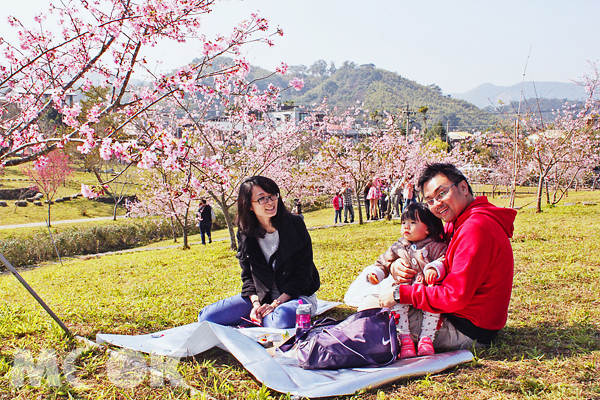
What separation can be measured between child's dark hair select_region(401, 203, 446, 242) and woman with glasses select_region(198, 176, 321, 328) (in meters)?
0.93

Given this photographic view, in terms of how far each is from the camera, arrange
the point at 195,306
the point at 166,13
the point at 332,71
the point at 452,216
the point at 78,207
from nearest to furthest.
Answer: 1. the point at 452,216
2. the point at 195,306
3. the point at 166,13
4. the point at 78,207
5. the point at 332,71

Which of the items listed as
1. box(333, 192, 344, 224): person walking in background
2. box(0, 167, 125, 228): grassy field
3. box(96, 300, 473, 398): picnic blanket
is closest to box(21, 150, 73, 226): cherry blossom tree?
box(0, 167, 125, 228): grassy field

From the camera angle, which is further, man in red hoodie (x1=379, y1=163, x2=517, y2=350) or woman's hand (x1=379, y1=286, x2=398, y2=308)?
woman's hand (x1=379, y1=286, x2=398, y2=308)

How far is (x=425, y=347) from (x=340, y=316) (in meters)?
1.23

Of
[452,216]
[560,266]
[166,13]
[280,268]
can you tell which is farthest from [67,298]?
[560,266]

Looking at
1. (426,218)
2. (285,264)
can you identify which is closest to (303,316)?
(285,264)

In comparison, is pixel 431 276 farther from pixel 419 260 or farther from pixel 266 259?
pixel 266 259

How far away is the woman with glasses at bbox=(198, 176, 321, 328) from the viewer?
132 inches

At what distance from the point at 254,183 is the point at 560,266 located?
396 centimetres

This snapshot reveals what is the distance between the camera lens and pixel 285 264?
340cm

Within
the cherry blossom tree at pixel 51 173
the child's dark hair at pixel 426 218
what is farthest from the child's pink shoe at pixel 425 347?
the cherry blossom tree at pixel 51 173

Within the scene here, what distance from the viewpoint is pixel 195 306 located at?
425 cm

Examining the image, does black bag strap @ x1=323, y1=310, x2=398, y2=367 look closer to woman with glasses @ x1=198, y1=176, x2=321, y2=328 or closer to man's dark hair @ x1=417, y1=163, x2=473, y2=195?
woman with glasses @ x1=198, y1=176, x2=321, y2=328

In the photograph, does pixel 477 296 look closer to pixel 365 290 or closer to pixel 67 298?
pixel 365 290
